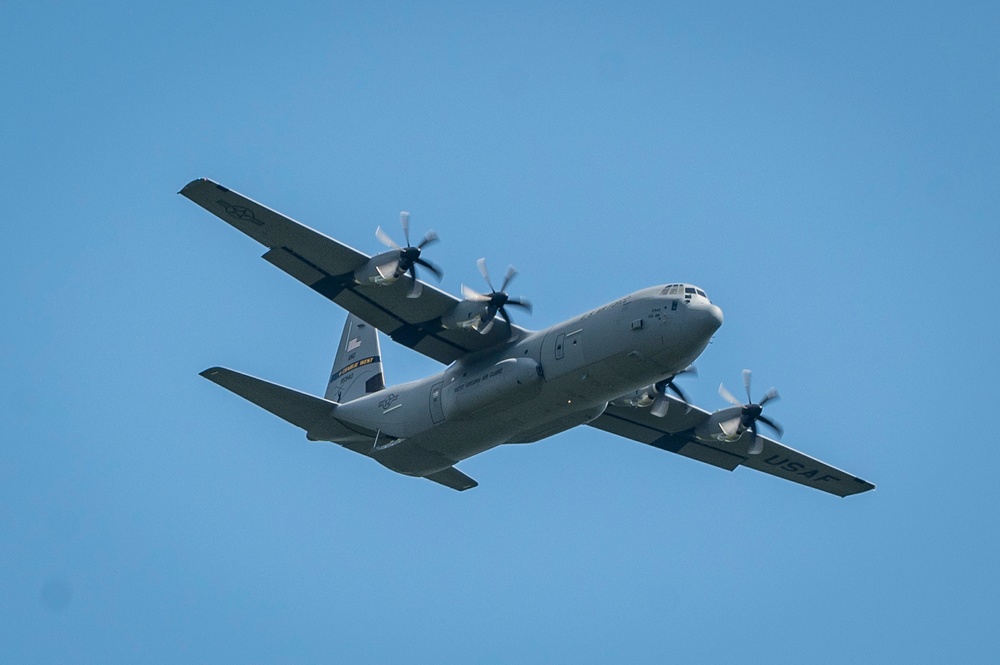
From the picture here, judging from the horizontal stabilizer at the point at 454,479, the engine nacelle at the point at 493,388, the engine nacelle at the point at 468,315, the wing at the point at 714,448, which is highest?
the wing at the point at 714,448

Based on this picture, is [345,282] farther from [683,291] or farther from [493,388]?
[683,291]

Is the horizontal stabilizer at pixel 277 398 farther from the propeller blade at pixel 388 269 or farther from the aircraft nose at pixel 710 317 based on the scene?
the aircraft nose at pixel 710 317

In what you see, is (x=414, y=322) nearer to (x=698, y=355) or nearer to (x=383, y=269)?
(x=383, y=269)

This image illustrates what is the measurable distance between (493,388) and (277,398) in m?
6.63

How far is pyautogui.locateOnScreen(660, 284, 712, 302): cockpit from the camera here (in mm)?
34469

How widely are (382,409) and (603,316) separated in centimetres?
753

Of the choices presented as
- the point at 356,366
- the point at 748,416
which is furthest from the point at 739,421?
the point at 356,366

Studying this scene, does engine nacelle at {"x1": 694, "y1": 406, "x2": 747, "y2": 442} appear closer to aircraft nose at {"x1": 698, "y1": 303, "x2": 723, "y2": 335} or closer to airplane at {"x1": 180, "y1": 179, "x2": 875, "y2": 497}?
airplane at {"x1": 180, "y1": 179, "x2": 875, "y2": 497}

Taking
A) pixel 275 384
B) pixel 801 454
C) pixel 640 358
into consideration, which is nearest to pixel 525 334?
pixel 640 358

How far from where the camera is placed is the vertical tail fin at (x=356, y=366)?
42562mm

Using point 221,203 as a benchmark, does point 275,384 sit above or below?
below

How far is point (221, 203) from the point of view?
113ft

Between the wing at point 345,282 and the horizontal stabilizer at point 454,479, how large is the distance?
3.94m

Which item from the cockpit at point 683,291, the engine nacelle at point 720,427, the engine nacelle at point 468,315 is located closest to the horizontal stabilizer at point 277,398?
the engine nacelle at point 468,315
